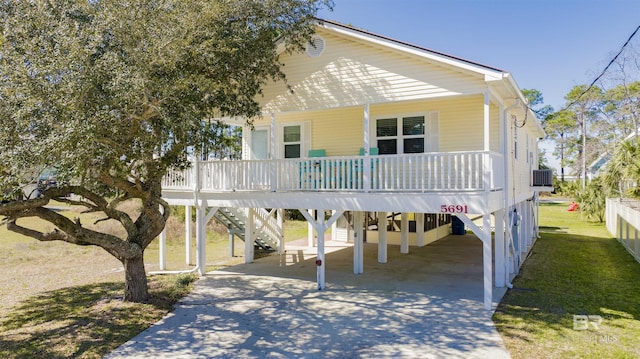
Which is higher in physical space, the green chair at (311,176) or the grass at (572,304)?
the green chair at (311,176)

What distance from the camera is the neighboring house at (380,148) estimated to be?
9.67 metres

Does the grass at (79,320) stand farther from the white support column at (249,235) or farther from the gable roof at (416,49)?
the gable roof at (416,49)

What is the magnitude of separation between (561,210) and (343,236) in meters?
25.2

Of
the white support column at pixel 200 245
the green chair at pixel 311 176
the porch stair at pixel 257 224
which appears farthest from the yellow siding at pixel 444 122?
the white support column at pixel 200 245

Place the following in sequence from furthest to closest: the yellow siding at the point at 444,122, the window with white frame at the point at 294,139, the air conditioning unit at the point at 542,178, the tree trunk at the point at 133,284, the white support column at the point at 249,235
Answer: the air conditioning unit at the point at 542,178 < the white support column at the point at 249,235 < the window with white frame at the point at 294,139 < the yellow siding at the point at 444,122 < the tree trunk at the point at 133,284

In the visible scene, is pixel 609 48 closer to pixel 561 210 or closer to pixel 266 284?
pixel 561 210

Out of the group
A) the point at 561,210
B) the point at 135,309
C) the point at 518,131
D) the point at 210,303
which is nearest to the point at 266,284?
the point at 210,303

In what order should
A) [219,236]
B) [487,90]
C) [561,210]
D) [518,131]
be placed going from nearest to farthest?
1. [487,90]
2. [518,131]
3. [219,236]
4. [561,210]

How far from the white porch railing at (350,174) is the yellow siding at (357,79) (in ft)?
5.41

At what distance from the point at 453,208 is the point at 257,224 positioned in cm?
918

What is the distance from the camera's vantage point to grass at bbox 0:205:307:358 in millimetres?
7531

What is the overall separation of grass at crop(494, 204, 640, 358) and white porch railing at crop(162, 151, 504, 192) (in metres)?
2.82

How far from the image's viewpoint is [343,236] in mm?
20156

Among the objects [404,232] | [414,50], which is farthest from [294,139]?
[414,50]
